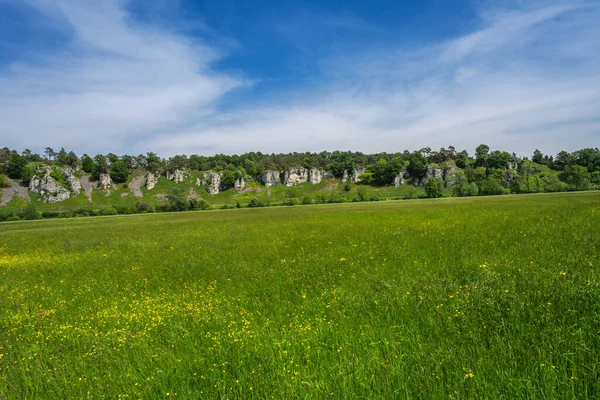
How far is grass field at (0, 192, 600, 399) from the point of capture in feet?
12.9

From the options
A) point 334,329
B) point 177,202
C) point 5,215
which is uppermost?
point 334,329

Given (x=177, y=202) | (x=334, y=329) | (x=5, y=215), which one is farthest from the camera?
(x=177, y=202)

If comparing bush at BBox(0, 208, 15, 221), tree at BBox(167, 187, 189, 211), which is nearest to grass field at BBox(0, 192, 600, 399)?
tree at BBox(167, 187, 189, 211)

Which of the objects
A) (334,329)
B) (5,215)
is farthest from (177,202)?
(334,329)

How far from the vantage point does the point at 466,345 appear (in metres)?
4.48

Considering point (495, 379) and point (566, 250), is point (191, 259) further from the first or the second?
point (566, 250)

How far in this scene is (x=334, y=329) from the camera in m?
5.75

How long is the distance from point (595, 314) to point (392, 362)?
11.4 ft

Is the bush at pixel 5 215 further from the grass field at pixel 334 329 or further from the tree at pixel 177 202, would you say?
the grass field at pixel 334 329

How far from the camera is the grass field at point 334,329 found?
3.94 meters

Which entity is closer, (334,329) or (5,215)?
(334,329)

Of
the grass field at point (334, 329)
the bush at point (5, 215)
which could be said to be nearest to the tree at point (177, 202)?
the bush at point (5, 215)

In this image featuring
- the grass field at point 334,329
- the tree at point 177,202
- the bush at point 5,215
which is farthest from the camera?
the tree at point 177,202

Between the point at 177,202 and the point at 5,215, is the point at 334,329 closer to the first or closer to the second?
the point at 177,202
